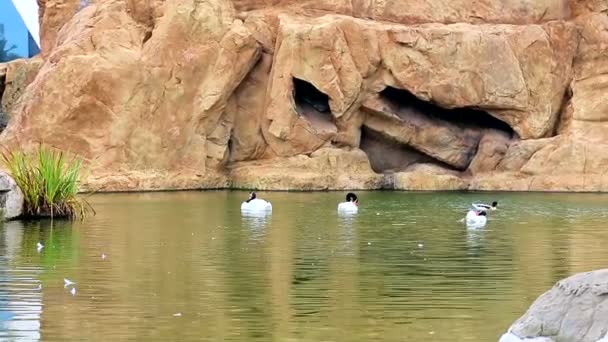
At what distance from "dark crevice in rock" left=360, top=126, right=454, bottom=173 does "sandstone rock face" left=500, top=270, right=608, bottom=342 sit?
98.1 ft

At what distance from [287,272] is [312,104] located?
24086mm

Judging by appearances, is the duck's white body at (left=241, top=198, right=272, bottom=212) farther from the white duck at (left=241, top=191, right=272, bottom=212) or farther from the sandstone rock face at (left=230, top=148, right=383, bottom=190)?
the sandstone rock face at (left=230, top=148, right=383, bottom=190)

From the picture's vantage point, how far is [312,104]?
3903 centimetres

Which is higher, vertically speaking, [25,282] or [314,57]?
[314,57]

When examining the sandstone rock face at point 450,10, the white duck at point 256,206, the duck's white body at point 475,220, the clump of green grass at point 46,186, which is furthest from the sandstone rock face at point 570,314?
the sandstone rock face at point 450,10

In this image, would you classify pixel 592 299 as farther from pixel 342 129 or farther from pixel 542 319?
pixel 342 129

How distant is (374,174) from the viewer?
3659cm

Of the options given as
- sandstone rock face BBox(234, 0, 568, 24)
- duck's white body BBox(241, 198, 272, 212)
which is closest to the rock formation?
sandstone rock face BBox(234, 0, 568, 24)

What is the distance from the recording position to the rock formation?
3609 cm

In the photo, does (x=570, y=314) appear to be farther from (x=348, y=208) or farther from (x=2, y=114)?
(x=2, y=114)

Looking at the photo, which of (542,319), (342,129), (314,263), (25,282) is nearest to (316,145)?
(342,129)

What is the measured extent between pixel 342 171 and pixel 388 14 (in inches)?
235

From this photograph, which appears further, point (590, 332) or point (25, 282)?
point (25, 282)

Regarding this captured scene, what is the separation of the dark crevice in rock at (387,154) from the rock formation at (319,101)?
5 cm
